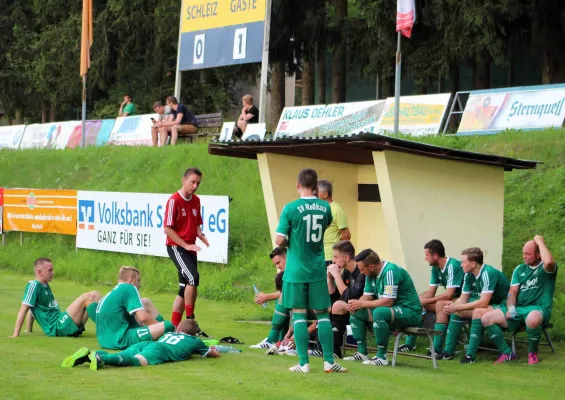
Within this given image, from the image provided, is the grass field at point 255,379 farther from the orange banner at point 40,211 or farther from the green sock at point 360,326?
the orange banner at point 40,211

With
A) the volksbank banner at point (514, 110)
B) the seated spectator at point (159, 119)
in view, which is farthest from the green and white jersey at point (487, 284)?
the seated spectator at point (159, 119)

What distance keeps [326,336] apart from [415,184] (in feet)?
11.1

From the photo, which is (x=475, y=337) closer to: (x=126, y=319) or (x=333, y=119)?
(x=126, y=319)

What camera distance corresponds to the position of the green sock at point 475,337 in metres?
10.9

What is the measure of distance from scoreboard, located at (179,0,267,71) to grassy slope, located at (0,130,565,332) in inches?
124

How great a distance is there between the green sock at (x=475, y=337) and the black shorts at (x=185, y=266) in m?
3.52

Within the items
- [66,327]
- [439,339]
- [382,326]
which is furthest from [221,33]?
[382,326]

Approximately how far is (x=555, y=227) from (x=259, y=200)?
6.95 m

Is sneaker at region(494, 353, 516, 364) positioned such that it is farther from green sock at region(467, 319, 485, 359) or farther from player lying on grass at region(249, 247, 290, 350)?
player lying on grass at region(249, 247, 290, 350)

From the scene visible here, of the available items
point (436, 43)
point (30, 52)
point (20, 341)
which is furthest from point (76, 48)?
point (20, 341)

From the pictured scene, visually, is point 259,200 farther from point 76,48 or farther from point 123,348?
point 76,48

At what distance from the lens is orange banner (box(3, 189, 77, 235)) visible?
21984 millimetres

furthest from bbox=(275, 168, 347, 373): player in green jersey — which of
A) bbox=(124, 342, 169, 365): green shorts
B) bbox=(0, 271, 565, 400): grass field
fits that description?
bbox=(124, 342, 169, 365): green shorts

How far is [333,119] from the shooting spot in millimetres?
23859
